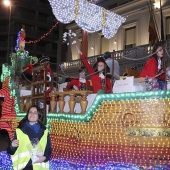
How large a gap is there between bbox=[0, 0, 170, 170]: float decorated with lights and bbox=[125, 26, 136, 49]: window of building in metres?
14.5

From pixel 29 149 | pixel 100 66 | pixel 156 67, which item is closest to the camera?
pixel 29 149

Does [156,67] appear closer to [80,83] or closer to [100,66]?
[100,66]

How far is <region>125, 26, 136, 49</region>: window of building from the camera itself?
66.6 feet

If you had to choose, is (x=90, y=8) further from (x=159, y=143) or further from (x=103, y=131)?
(x=159, y=143)

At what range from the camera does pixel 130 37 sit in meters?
20.5

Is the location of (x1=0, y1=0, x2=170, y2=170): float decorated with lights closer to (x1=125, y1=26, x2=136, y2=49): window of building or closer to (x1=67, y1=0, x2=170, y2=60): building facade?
(x1=67, y1=0, x2=170, y2=60): building facade

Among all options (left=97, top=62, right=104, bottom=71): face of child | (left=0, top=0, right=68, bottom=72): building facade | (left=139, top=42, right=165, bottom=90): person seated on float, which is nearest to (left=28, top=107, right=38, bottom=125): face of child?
(left=139, top=42, right=165, bottom=90): person seated on float

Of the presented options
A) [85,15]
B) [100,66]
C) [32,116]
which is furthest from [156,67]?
[85,15]

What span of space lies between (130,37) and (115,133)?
52.6 feet

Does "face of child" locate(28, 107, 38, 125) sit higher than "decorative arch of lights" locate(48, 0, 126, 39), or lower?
lower

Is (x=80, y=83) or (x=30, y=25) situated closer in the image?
(x=80, y=83)

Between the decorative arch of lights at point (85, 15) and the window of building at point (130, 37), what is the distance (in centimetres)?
1048

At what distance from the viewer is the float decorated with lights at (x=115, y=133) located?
4770 millimetres

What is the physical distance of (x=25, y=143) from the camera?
3762mm
